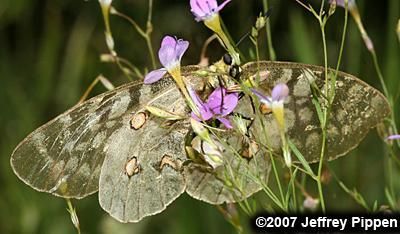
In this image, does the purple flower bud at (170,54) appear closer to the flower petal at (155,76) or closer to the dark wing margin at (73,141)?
the flower petal at (155,76)

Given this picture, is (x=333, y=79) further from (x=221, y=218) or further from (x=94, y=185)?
(x=221, y=218)

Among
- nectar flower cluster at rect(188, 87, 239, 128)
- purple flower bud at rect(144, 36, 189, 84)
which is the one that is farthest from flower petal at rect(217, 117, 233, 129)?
purple flower bud at rect(144, 36, 189, 84)

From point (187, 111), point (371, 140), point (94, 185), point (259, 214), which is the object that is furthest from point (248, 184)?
point (371, 140)

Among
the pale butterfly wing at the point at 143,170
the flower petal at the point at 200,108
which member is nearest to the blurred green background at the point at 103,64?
the pale butterfly wing at the point at 143,170

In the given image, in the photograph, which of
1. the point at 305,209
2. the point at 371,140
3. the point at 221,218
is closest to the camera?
the point at 305,209

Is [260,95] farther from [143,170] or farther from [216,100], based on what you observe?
[143,170]

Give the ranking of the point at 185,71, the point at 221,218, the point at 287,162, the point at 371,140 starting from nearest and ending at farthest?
the point at 287,162
the point at 185,71
the point at 221,218
the point at 371,140

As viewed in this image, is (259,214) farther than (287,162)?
Yes

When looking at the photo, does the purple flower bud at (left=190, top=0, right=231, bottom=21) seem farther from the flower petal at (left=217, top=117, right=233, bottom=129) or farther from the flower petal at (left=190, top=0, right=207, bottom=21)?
the flower petal at (left=217, top=117, right=233, bottom=129)
